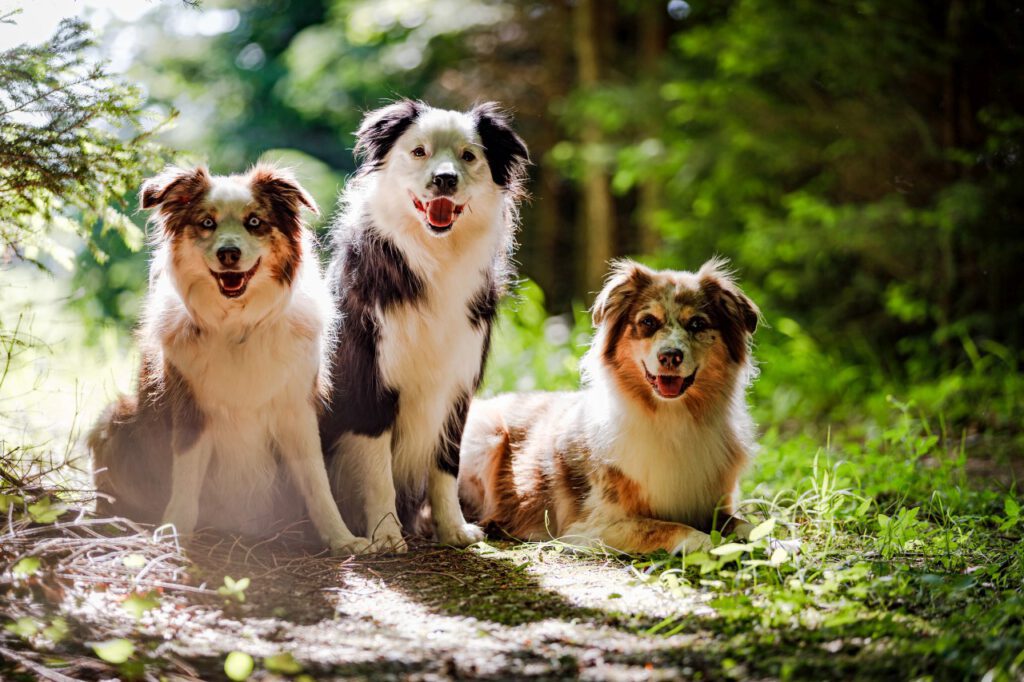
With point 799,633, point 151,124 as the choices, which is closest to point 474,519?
point 799,633

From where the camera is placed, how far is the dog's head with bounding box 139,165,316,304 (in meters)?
3.50

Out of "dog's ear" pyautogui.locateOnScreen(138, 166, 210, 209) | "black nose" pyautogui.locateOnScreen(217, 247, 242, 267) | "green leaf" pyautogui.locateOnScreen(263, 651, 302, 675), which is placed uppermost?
"dog's ear" pyautogui.locateOnScreen(138, 166, 210, 209)

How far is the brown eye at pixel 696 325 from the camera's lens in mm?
3934

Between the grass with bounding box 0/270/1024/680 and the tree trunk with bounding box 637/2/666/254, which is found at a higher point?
the tree trunk with bounding box 637/2/666/254

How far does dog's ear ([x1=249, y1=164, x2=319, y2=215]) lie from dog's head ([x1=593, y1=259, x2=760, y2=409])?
4.62ft

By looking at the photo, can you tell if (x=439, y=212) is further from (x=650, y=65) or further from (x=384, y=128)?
(x=650, y=65)

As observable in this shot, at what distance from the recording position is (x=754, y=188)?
8805 millimetres

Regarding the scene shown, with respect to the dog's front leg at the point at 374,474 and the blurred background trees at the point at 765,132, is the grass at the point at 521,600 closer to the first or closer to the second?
the dog's front leg at the point at 374,474

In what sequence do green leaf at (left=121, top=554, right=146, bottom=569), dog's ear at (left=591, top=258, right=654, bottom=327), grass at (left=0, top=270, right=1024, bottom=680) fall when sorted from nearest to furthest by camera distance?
grass at (left=0, top=270, right=1024, bottom=680) → green leaf at (left=121, top=554, right=146, bottom=569) → dog's ear at (left=591, top=258, right=654, bottom=327)

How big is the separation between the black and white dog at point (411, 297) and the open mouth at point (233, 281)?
1.86 ft

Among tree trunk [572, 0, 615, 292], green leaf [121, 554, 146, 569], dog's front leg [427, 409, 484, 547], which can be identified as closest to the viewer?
green leaf [121, 554, 146, 569]

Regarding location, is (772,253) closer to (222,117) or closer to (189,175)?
(189,175)

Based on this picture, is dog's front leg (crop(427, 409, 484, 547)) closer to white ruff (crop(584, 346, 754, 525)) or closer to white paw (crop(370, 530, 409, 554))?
white paw (crop(370, 530, 409, 554))

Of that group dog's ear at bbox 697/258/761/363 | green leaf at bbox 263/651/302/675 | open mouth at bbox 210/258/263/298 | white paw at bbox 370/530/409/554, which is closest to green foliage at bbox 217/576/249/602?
green leaf at bbox 263/651/302/675
